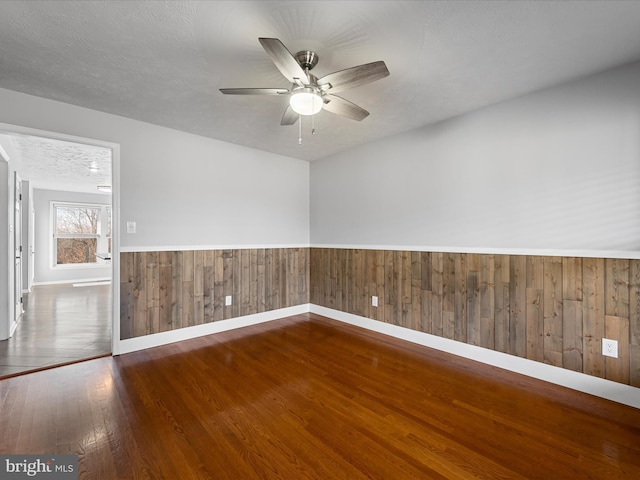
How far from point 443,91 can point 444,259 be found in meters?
1.65

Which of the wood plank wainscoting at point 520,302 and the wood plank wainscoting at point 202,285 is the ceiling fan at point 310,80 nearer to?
the wood plank wainscoting at point 520,302

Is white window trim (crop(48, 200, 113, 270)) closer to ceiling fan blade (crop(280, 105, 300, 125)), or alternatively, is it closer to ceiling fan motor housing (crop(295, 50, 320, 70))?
ceiling fan blade (crop(280, 105, 300, 125))

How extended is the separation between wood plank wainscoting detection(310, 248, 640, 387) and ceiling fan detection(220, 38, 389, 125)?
1.95m

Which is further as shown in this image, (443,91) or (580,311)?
(443,91)

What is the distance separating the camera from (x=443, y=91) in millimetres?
2541

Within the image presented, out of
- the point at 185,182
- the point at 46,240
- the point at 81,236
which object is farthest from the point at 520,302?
the point at 46,240

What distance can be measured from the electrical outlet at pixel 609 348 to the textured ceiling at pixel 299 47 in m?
2.06

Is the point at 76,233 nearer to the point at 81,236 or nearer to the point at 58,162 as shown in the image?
the point at 81,236

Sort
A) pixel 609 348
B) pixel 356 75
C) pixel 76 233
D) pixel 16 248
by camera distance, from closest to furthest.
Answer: pixel 356 75 → pixel 609 348 → pixel 16 248 → pixel 76 233

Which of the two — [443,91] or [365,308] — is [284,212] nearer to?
[365,308]

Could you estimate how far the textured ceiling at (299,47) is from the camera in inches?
64.7

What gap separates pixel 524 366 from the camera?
2.60 m

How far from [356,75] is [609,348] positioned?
272 centimetres

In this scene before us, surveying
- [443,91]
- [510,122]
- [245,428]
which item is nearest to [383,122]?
[443,91]
